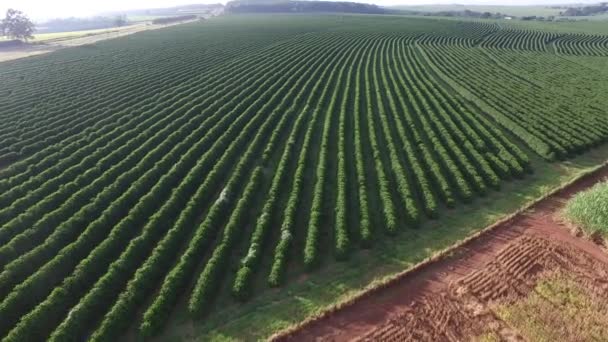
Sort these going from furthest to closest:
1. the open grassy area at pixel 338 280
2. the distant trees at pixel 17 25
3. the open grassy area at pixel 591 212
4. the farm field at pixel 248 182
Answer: the distant trees at pixel 17 25 < the open grassy area at pixel 591 212 < the farm field at pixel 248 182 < the open grassy area at pixel 338 280

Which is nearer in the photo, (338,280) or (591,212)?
(338,280)

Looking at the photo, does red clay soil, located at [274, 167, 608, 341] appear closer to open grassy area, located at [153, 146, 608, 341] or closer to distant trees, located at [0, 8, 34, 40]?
open grassy area, located at [153, 146, 608, 341]

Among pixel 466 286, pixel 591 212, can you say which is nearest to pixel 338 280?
pixel 466 286

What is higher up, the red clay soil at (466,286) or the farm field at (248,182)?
the farm field at (248,182)

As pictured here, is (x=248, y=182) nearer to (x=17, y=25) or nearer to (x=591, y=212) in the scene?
(x=591, y=212)

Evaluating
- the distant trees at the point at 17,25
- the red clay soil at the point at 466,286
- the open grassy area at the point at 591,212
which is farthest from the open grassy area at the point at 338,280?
the distant trees at the point at 17,25

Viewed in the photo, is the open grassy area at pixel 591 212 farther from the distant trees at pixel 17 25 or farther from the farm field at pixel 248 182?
the distant trees at pixel 17 25

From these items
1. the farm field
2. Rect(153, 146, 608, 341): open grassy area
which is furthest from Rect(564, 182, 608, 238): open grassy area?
the farm field
